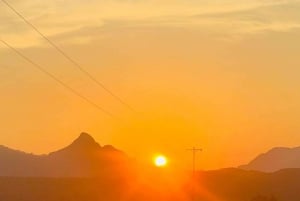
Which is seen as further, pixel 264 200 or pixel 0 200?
pixel 0 200

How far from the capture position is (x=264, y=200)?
459 feet

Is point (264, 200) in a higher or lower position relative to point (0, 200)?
lower

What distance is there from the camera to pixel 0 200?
197 m

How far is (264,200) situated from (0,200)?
252 ft
